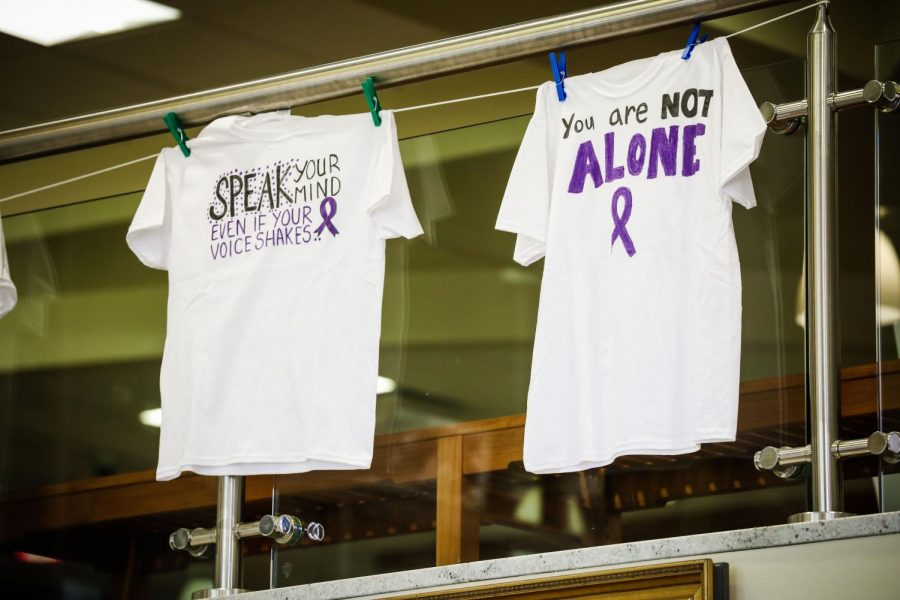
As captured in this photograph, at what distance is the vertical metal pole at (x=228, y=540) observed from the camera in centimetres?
220

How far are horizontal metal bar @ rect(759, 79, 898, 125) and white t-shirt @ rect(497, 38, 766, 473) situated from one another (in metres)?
0.07

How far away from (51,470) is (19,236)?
0.52m

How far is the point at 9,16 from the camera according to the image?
12.1ft

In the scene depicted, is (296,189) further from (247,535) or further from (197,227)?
(247,535)

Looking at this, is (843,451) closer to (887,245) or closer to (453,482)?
(887,245)

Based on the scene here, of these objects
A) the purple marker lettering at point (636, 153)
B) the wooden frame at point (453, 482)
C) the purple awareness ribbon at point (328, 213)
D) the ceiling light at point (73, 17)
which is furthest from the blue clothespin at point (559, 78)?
the ceiling light at point (73, 17)

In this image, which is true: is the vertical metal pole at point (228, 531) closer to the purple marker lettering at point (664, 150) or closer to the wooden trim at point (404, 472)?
the wooden trim at point (404, 472)

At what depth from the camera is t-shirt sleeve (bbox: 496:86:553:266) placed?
2.05 metres

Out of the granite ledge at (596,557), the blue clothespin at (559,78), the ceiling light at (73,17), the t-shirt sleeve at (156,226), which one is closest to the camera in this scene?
the granite ledge at (596,557)

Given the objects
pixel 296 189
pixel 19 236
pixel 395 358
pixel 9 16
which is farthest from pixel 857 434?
pixel 9 16

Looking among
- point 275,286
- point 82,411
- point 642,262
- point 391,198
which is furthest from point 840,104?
point 82,411

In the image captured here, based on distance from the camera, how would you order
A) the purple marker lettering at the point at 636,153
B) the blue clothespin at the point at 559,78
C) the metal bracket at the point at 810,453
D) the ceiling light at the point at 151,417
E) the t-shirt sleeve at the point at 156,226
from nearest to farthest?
the metal bracket at the point at 810,453 < the purple marker lettering at the point at 636,153 < the blue clothespin at the point at 559,78 < the t-shirt sleeve at the point at 156,226 < the ceiling light at the point at 151,417

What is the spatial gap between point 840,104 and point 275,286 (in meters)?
0.97

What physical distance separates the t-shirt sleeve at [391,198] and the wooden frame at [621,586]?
2.00ft
